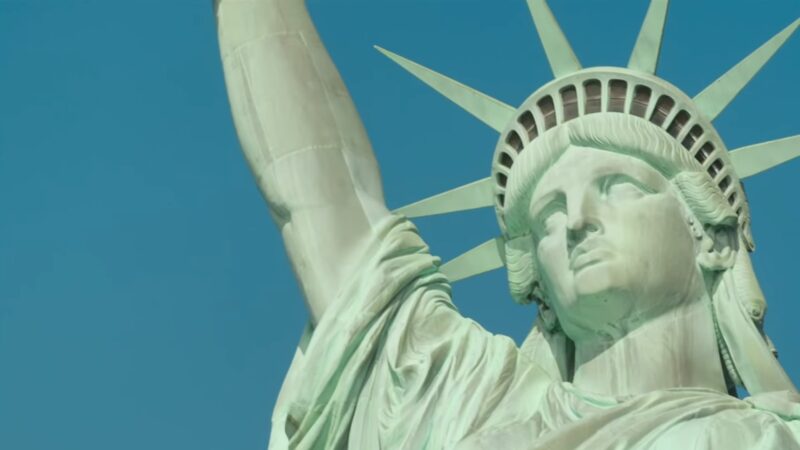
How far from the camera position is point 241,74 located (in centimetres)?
1428

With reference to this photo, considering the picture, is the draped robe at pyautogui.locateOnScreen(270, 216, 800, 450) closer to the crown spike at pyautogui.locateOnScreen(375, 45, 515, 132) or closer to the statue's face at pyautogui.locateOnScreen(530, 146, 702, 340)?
the statue's face at pyautogui.locateOnScreen(530, 146, 702, 340)

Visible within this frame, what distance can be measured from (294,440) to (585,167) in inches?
94.3

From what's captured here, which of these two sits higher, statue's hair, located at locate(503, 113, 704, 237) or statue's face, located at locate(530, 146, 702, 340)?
statue's hair, located at locate(503, 113, 704, 237)

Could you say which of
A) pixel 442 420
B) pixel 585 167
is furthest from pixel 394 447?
pixel 585 167

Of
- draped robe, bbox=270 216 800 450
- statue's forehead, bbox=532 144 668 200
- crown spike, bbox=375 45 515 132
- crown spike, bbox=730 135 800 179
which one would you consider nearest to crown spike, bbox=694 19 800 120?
crown spike, bbox=730 135 800 179

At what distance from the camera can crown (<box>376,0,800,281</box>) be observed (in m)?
14.1

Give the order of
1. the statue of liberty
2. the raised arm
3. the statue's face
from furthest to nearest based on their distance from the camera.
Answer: the raised arm < the statue's face < the statue of liberty

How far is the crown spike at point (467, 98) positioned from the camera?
14500mm

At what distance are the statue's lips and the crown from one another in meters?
0.95

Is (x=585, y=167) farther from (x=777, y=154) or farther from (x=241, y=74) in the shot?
(x=241, y=74)

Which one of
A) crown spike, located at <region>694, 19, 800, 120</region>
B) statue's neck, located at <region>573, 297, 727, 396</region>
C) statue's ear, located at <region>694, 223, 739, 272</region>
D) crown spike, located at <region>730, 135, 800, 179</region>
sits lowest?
statue's neck, located at <region>573, 297, 727, 396</region>

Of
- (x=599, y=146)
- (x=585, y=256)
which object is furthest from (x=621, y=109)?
(x=585, y=256)

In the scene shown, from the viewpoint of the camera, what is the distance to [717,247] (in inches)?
543

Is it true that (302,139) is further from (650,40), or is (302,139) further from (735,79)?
(735,79)
